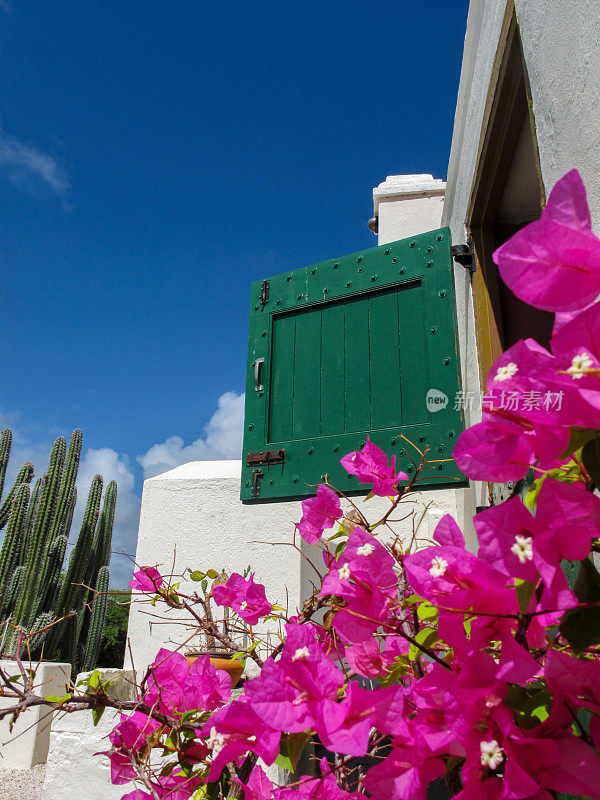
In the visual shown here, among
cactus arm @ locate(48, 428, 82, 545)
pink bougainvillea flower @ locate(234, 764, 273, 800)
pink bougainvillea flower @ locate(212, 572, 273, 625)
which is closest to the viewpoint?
pink bougainvillea flower @ locate(234, 764, 273, 800)

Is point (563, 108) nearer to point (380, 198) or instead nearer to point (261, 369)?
point (261, 369)

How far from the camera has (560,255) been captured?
0.41 metres

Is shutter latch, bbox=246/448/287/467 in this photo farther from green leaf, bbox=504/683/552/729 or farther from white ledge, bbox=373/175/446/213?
white ledge, bbox=373/175/446/213

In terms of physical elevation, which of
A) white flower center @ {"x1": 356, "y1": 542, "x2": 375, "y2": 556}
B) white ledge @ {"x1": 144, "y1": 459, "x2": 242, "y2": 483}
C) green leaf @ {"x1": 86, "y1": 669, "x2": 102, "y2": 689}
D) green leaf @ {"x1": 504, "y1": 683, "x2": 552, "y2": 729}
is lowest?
green leaf @ {"x1": 86, "y1": 669, "x2": 102, "y2": 689}

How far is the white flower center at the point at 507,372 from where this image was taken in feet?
1.37

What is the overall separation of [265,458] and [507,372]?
195cm

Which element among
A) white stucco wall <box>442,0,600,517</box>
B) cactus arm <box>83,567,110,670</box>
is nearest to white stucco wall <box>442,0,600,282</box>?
white stucco wall <box>442,0,600,517</box>

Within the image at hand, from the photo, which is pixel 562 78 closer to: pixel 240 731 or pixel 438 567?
pixel 438 567

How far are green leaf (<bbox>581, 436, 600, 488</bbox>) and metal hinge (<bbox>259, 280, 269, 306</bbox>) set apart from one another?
2312 millimetres

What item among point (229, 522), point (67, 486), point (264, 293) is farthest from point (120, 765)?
point (67, 486)

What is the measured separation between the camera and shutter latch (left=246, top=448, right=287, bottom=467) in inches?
90.7

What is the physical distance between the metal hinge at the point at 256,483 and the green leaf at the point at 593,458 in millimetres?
1955

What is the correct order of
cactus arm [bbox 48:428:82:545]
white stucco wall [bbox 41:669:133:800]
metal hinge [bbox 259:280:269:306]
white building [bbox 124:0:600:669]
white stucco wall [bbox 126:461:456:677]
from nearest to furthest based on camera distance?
white building [bbox 124:0:600:669] < white stucco wall [bbox 41:669:133:800] < metal hinge [bbox 259:280:269:306] < white stucco wall [bbox 126:461:456:677] < cactus arm [bbox 48:428:82:545]

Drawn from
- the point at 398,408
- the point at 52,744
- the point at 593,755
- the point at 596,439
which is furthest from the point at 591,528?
the point at 52,744
